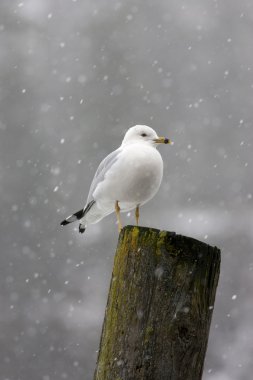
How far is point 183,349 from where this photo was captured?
2430 millimetres

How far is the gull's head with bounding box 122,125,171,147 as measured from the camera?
4.25 metres

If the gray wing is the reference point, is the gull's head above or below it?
above

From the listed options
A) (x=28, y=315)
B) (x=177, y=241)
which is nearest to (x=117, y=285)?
(x=177, y=241)

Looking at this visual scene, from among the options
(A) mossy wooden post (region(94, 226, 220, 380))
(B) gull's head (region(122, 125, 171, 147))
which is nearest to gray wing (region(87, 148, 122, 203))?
(B) gull's head (region(122, 125, 171, 147))

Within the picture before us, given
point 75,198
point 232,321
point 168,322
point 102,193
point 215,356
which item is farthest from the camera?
point 232,321

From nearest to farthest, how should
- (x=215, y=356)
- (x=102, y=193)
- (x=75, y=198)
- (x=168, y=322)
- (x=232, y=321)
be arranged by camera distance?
(x=168, y=322), (x=102, y=193), (x=75, y=198), (x=215, y=356), (x=232, y=321)

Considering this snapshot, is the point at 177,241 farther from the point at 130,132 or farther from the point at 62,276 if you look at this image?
the point at 62,276

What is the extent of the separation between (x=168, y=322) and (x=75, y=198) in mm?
16897

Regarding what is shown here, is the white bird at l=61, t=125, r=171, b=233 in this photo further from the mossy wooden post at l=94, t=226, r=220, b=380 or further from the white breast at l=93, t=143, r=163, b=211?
the mossy wooden post at l=94, t=226, r=220, b=380

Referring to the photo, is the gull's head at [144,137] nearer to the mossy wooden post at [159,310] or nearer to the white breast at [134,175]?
the white breast at [134,175]

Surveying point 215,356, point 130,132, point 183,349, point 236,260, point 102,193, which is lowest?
point 183,349

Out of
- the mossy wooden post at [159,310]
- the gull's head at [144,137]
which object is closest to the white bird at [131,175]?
the gull's head at [144,137]

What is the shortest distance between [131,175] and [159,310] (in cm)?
148

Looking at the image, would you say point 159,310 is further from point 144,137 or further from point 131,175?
point 144,137
